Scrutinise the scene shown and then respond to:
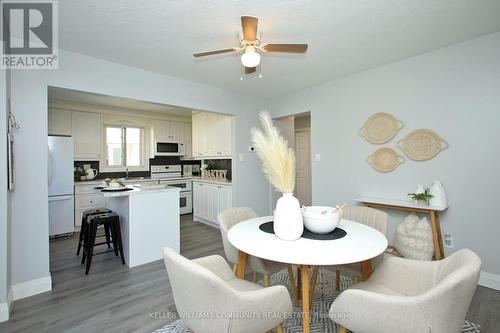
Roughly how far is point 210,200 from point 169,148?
188 centimetres

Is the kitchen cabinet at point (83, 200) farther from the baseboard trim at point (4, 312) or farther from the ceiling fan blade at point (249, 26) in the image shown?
the ceiling fan blade at point (249, 26)

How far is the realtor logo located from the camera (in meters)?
1.81

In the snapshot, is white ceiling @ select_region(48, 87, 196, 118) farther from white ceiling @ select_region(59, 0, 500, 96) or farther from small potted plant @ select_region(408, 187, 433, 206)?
small potted plant @ select_region(408, 187, 433, 206)

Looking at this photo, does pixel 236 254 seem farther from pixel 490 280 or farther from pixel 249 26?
pixel 490 280

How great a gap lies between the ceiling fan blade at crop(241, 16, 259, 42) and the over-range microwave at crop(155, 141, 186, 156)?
13.8ft

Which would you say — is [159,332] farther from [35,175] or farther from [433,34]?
[433,34]

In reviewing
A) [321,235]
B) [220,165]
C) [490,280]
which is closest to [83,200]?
A: [220,165]

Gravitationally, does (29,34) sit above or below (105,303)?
above

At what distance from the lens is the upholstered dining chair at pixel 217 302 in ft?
3.31

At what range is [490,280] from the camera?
2.26 metres

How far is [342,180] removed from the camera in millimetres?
3391

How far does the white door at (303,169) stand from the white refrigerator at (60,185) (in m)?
4.83

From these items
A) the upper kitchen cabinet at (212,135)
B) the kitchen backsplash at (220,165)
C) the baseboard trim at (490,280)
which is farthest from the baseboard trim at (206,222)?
the baseboard trim at (490,280)

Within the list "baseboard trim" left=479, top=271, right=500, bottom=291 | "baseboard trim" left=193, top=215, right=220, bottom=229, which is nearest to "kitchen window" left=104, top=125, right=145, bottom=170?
"baseboard trim" left=193, top=215, right=220, bottom=229
